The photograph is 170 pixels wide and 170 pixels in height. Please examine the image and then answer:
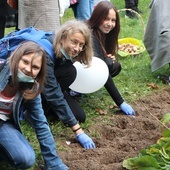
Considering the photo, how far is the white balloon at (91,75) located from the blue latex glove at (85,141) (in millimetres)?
552

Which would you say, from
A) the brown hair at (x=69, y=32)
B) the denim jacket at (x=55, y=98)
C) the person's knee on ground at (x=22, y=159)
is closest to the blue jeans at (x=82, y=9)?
the brown hair at (x=69, y=32)

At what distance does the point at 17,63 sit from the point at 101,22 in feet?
4.65

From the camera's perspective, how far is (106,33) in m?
3.93

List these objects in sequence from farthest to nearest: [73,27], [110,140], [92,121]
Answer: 1. [92,121]
2. [110,140]
3. [73,27]

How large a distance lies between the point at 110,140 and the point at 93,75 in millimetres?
557

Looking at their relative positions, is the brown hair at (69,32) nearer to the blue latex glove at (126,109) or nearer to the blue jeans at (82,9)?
the blue latex glove at (126,109)

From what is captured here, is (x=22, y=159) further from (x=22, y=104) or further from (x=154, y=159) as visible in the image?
(x=154, y=159)

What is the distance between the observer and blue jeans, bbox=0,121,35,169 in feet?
8.75

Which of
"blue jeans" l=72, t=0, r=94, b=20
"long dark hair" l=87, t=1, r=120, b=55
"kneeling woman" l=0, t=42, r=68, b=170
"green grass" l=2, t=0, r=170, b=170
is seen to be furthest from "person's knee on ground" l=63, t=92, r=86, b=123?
"blue jeans" l=72, t=0, r=94, b=20

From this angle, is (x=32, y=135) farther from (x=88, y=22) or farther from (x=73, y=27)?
(x=88, y=22)

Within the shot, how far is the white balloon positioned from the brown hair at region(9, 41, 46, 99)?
951mm

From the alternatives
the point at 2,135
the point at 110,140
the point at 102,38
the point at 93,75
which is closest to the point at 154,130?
the point at 110,140

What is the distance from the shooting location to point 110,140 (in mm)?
3428

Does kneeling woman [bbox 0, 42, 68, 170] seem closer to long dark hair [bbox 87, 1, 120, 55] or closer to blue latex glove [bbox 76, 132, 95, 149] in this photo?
blue latex glove [bbox 76, 132, 95, 149]
